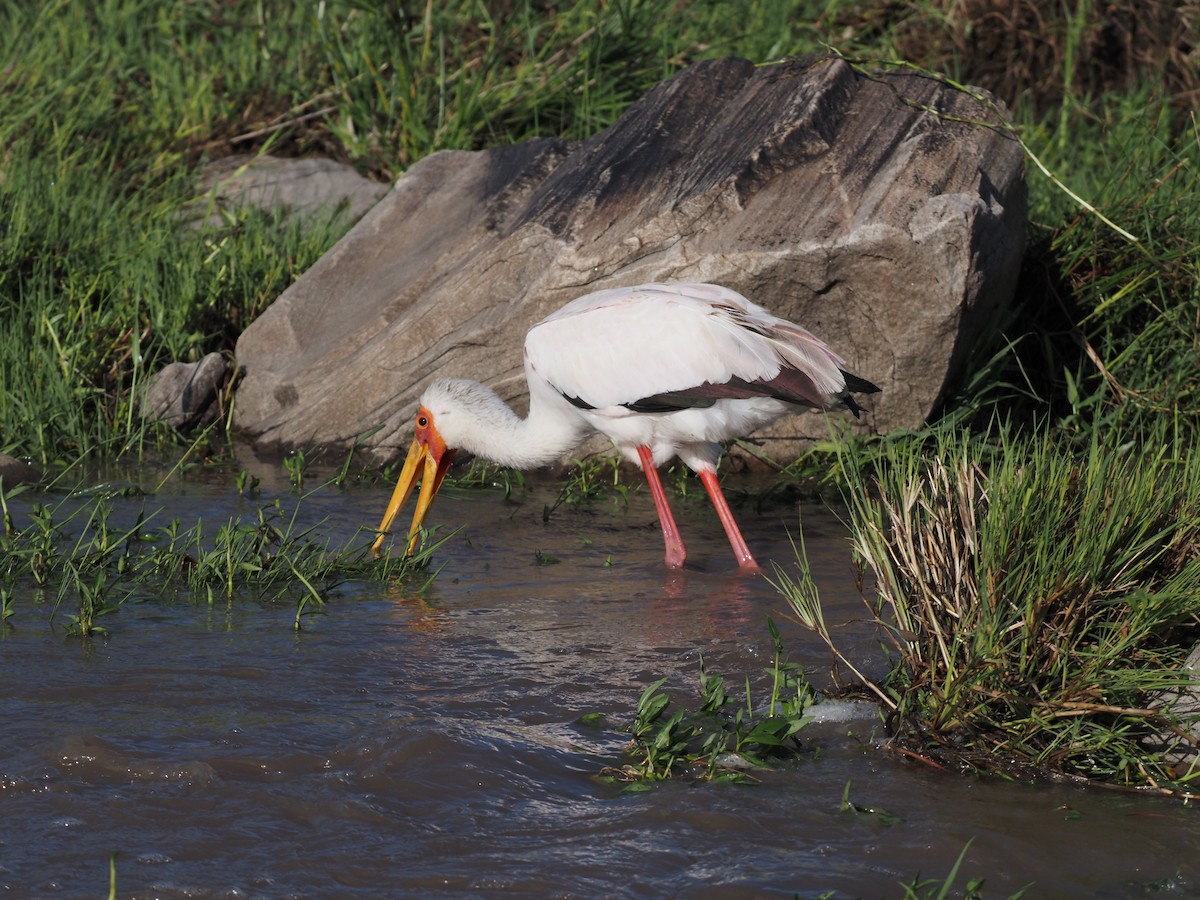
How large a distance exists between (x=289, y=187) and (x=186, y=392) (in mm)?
1885

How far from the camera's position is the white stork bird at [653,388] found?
4.68 metres

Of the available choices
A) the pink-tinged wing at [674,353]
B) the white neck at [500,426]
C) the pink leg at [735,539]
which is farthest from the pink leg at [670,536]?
the white neck at [500,426]

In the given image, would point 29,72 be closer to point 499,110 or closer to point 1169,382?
point 499,110

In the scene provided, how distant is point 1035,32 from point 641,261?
4698 millimetres

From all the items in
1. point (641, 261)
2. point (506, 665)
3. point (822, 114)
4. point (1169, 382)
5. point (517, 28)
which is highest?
point (517, 28)

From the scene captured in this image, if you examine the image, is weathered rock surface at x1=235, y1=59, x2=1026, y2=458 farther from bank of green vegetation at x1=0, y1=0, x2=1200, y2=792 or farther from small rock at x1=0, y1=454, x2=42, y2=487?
small rock at x1=0, y1=454, x2=42, y2=487

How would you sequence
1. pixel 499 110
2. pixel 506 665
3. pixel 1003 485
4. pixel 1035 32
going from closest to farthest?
1. pixel 1003 485
2. pixel 506 665
3. pixel 499 110
4. pixel 1035 32

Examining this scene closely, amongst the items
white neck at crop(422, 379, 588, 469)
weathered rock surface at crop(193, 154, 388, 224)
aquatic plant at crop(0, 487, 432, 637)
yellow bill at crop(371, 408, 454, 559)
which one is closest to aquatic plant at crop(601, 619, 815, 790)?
aquatic plant at crop(0, 487, 432, 637)

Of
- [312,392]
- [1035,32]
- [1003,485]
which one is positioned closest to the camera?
[1003,485]

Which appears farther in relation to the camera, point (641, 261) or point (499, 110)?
point (499, 110)

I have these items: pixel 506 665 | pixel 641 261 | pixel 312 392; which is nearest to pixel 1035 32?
pixel 641 261

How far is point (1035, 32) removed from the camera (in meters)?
9.04

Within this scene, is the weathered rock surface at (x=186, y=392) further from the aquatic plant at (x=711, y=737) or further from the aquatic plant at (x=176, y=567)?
the aquatic plant at (x=711, y=737)

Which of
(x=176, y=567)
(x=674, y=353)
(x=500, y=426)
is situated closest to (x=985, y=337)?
(x=674, y=353)
